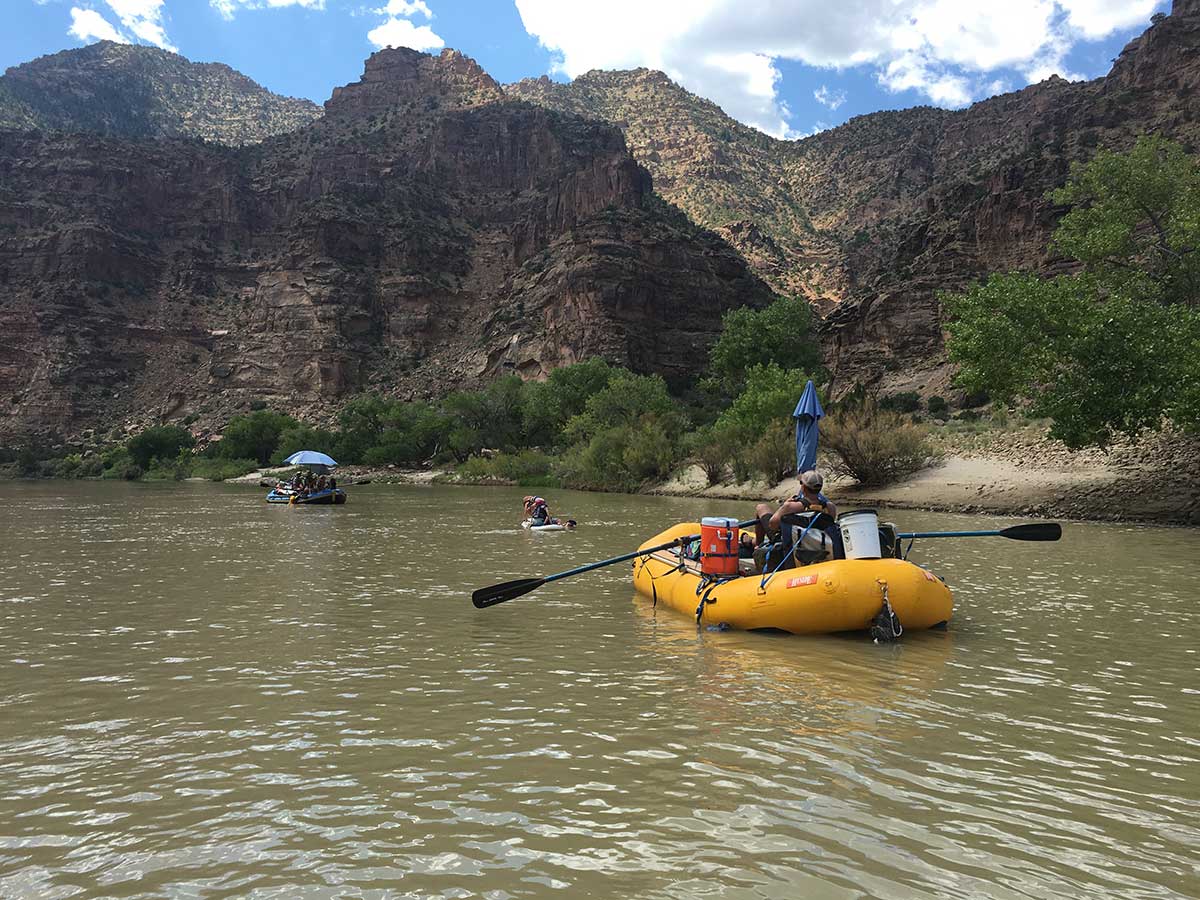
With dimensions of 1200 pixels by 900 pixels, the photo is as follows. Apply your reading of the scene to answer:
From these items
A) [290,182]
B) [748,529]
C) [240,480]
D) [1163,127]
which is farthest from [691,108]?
[748,529]

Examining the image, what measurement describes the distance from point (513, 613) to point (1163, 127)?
2879 inches

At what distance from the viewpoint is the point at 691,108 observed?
176 meters

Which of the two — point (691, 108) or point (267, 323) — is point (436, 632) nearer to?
point (267, 323)

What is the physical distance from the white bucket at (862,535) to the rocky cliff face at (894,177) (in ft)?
182

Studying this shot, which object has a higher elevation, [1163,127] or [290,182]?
[290,182]

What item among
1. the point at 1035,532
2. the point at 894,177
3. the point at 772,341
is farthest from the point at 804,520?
the point at 894,177

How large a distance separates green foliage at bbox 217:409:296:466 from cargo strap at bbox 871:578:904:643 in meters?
79.0

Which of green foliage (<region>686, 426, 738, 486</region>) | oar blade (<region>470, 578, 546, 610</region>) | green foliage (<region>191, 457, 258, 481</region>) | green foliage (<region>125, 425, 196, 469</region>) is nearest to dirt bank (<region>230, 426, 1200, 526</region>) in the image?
green foliage (<region>686, 426, 738, 486</region>)

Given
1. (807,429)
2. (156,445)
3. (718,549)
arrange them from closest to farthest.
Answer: (718,549) → (807,429) → (156,445)

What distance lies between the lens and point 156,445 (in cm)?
7925

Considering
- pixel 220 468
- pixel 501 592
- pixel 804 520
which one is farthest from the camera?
pixel 220 468

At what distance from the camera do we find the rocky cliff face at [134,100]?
491 feet

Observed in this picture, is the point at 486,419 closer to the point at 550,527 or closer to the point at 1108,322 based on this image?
the point at 550,527

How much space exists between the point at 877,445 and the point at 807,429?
19.9 metres
